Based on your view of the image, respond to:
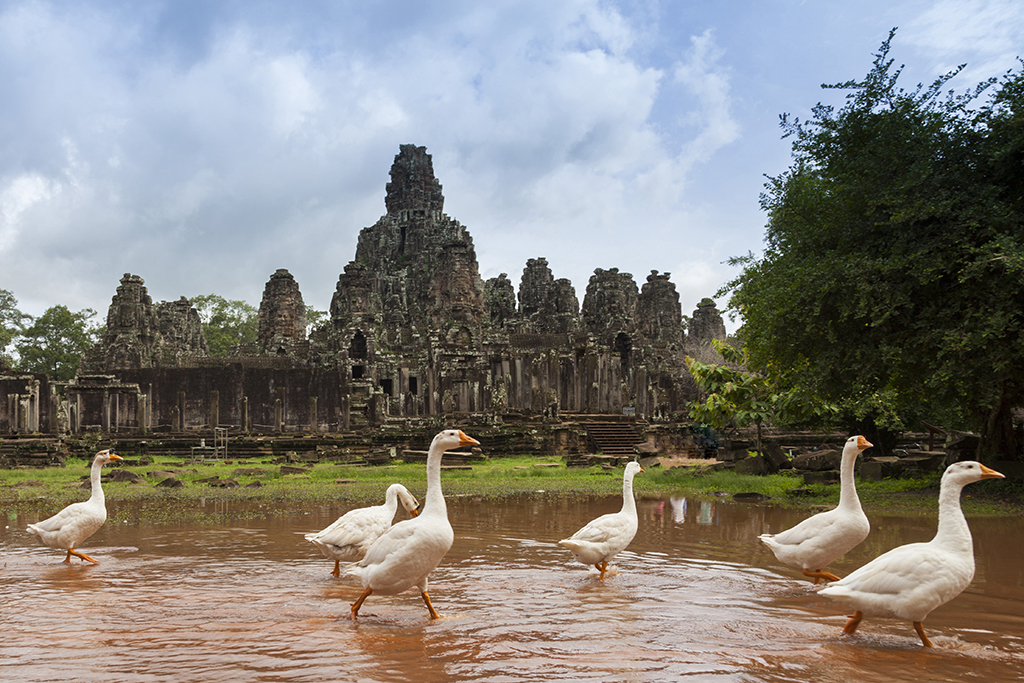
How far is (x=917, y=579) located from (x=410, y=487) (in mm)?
13358

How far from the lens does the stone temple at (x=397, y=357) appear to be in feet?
123

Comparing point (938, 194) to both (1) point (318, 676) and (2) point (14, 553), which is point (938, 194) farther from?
(2) point (14, 553)

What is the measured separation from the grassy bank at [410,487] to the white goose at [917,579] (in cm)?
793

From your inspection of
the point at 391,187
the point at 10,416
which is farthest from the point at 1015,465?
the point at 391,187

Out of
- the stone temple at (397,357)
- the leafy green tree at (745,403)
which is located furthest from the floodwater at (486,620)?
the stone temple at (397,357)

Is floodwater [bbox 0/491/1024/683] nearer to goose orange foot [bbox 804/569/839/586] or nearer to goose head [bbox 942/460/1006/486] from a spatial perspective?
goose orange foot [bbox 804/569/839/586]

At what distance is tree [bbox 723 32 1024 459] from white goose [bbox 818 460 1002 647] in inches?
312

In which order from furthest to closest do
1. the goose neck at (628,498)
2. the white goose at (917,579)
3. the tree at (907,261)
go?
1. the tree at (907,261)
2. the goose neck at (628,498)
3. the white goose at (917,579)

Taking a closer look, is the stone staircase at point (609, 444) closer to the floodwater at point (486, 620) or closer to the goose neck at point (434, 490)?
the floodwater at point (486, 620)

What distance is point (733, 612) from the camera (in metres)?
6.29

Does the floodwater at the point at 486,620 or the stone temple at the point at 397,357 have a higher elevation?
the stone temple at the point at 397,357

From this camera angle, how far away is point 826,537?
683 centimetres

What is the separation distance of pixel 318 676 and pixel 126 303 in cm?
4498

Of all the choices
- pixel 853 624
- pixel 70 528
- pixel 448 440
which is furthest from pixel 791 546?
pixel 70 528
